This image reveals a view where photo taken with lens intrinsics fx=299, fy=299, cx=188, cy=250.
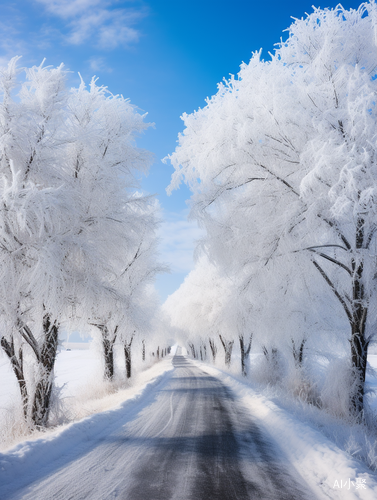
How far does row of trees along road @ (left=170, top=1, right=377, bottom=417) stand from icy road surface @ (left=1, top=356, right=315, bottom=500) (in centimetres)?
362

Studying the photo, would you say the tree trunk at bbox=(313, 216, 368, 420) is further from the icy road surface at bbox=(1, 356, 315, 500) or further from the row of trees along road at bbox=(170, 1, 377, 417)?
the icy road surface at bbox=(1, 356, 315, 500)

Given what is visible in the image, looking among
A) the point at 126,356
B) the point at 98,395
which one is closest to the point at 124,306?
the point at 98,395

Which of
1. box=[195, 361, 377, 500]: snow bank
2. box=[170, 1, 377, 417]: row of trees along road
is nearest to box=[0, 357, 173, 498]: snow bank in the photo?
box=[195, 361, 377, 500]: snow bank

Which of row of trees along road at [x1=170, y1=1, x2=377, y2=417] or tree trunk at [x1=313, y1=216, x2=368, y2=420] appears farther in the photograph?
tree trunk at [x1=313, y1=216, x2=368, y2=420]

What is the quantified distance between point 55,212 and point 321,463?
600 cm

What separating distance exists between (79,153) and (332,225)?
639cm

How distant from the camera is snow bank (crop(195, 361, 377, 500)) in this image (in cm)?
329

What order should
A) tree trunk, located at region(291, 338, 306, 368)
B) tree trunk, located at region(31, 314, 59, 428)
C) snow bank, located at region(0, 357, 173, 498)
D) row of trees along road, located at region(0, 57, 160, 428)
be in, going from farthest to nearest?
tree trunk, located at region(291, 338, 306, 368)
tree trunk, located at region(31, 314, 59, 428)
row of trees along road, located at region(0, 57, 160, 428)
snow bank, located at region(0, 357, 173, 498)

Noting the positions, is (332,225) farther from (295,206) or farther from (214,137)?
(214,137)

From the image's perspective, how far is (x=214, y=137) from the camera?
23.9 feet

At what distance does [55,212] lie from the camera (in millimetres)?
5922

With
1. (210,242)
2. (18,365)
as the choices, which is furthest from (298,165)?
(18,365)

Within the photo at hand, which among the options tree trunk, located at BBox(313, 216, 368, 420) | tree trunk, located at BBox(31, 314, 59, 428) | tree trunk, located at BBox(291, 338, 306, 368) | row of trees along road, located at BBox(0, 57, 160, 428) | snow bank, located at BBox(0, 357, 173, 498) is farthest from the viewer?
tree trunk, located at BBox(291, 338, 306, 368)

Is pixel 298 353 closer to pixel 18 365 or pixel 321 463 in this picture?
pixel 321 463
